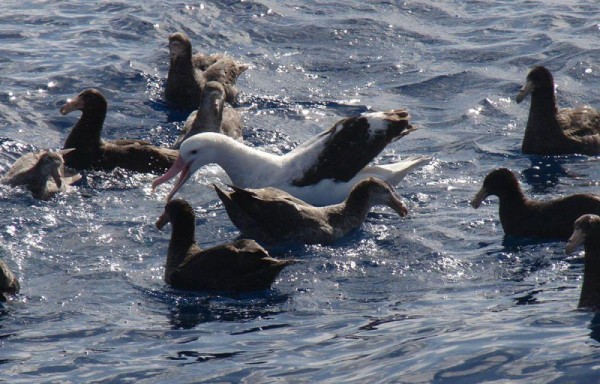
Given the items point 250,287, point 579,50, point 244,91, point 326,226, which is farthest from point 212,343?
point 579,50

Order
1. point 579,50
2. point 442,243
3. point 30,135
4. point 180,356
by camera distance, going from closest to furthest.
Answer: point 180,356, point 442,243, point 30,135, point 579,50

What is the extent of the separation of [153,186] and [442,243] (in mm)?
3403

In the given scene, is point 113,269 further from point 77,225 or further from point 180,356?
point 180,356

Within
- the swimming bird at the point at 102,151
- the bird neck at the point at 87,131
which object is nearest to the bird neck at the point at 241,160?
the swimming bird at the point at 102,151

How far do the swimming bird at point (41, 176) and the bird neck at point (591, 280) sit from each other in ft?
19.7

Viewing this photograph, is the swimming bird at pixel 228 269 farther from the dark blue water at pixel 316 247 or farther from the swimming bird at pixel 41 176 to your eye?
the swimming bird at pixel 41 176

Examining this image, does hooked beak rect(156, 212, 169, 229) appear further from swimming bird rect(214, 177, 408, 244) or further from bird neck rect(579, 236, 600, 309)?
bird neck rect(579, 236, 600, 309)

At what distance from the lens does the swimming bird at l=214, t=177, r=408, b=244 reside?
1245 centimetres

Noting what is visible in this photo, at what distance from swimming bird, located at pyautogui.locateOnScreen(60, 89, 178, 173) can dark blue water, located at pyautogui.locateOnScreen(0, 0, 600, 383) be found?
24 centimetres

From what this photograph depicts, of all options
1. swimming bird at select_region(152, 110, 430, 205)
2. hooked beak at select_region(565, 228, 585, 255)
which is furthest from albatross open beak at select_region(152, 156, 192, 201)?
hooked beak at select_region(565, 228, 585, 255)

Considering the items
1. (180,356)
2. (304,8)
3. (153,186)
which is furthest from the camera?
(304,8)

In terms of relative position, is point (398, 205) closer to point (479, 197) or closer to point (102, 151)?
point (479, 197)

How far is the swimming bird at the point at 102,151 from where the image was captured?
1508 cm

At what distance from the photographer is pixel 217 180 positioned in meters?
15.2
